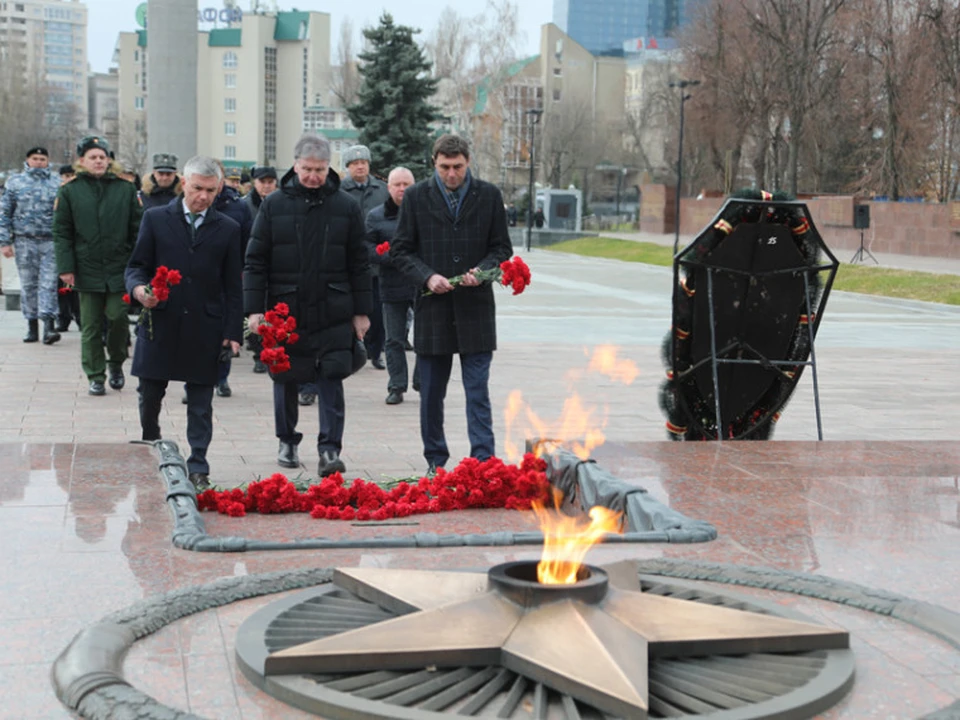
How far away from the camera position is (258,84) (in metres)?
123

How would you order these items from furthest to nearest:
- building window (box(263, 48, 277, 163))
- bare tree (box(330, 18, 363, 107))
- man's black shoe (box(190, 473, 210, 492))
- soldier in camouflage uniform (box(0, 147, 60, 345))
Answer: building window (box(263, 48, 277, 163)) → bare tree (box(330, 18, 363, 107)) → soldier in camouflage uniform (box(0, 147, 60, 345)) → man's black shoe (box(190, 473, 210, 492))

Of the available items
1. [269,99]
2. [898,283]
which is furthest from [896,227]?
[269,99]

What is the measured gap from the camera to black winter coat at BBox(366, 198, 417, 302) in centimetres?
1040

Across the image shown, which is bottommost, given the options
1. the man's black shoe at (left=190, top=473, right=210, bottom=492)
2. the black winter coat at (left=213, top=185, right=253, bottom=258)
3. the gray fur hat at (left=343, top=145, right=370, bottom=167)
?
the man's black shoe at (left=190, top=473, right=210, bottom=492)

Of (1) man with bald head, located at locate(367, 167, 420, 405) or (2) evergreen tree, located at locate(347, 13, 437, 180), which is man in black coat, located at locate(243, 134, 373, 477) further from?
(2) evergreen tree, located at locate(347, 13, 437, 180)

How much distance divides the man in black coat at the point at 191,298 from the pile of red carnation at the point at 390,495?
87 centimetres

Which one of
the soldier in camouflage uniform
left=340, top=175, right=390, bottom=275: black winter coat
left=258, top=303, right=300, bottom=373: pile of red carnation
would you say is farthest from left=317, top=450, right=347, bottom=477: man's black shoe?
the soldier in camouflage uniform

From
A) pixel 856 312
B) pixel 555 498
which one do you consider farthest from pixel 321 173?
pixel 856 312

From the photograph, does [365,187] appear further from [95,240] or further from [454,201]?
[454,201]

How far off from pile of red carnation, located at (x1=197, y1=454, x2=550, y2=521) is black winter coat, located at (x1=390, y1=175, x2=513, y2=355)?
1120 millimetres

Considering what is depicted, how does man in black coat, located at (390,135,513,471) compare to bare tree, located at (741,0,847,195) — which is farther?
bare tree, located at (741,0,847,195)

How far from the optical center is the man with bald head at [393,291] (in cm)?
1020

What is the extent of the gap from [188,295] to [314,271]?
0.67 metres

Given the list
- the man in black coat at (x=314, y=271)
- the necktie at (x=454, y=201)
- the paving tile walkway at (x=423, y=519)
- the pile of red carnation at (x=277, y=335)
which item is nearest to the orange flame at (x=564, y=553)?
the paving tile walkway at (x=423, y=519)
